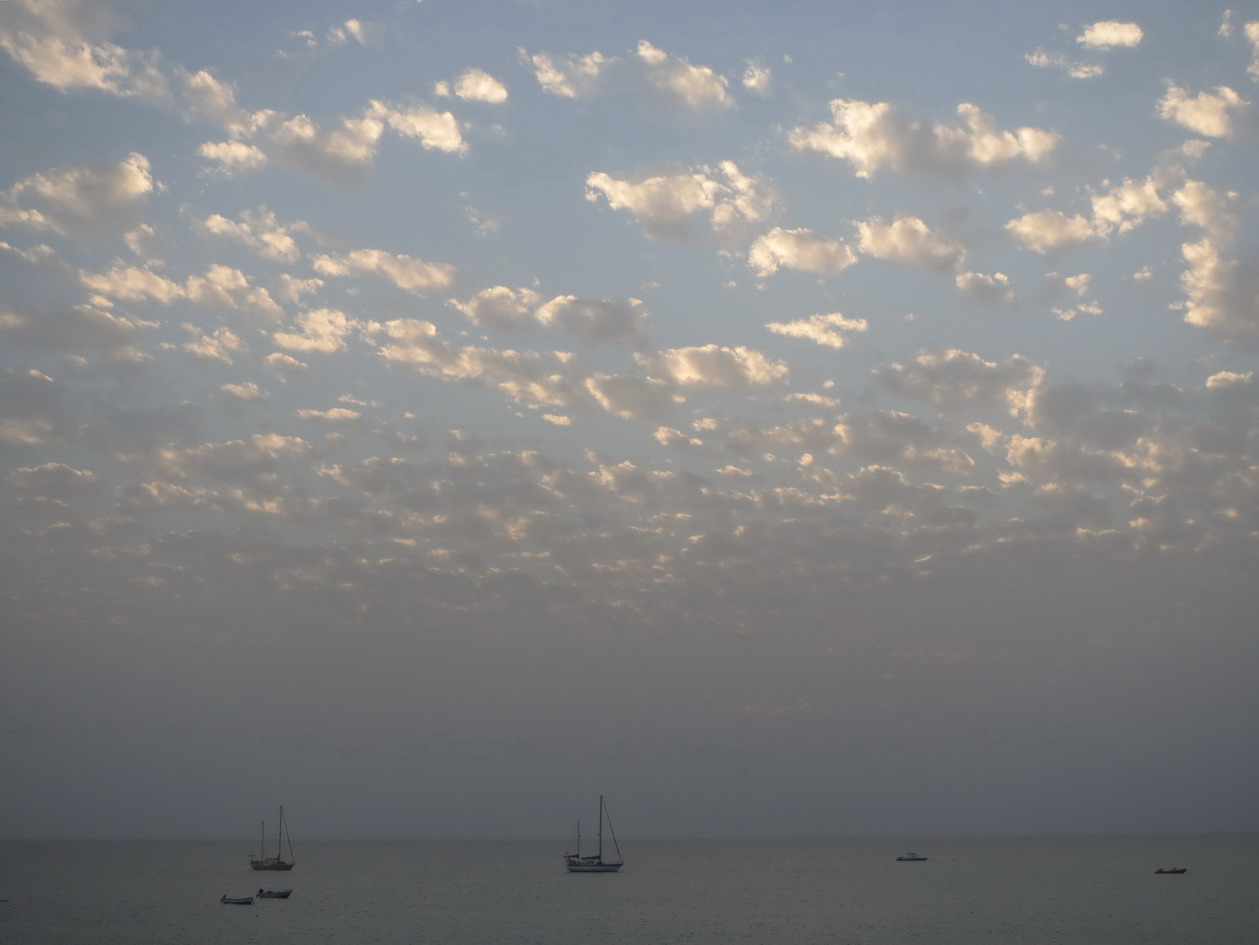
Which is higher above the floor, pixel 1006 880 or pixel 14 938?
pixel 14 938

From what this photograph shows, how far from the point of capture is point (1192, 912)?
430ft

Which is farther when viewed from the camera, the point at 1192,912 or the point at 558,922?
the point at 1192,912

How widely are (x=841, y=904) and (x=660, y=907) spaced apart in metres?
23.7

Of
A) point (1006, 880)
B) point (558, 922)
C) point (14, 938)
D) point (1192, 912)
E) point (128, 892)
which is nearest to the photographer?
point (14, 938)

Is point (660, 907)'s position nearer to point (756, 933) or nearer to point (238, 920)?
point (756, 933)

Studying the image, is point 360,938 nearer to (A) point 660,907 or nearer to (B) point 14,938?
(B) point 14,938

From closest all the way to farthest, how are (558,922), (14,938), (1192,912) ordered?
(14,938), (558,922), (1192,912)

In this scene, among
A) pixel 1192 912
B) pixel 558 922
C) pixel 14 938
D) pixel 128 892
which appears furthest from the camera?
pixel 128 892

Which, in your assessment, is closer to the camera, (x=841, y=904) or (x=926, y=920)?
(x=926, y=920)

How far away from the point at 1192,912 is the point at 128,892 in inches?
5751

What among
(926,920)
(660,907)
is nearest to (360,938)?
(660,907)

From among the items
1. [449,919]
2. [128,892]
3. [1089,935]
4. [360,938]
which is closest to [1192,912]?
[1089,935]

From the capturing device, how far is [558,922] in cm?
11831

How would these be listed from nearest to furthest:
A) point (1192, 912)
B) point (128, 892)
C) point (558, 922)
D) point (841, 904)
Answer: point (558, 922), point (1192, 912), point (841, 904), point (128, 892)
